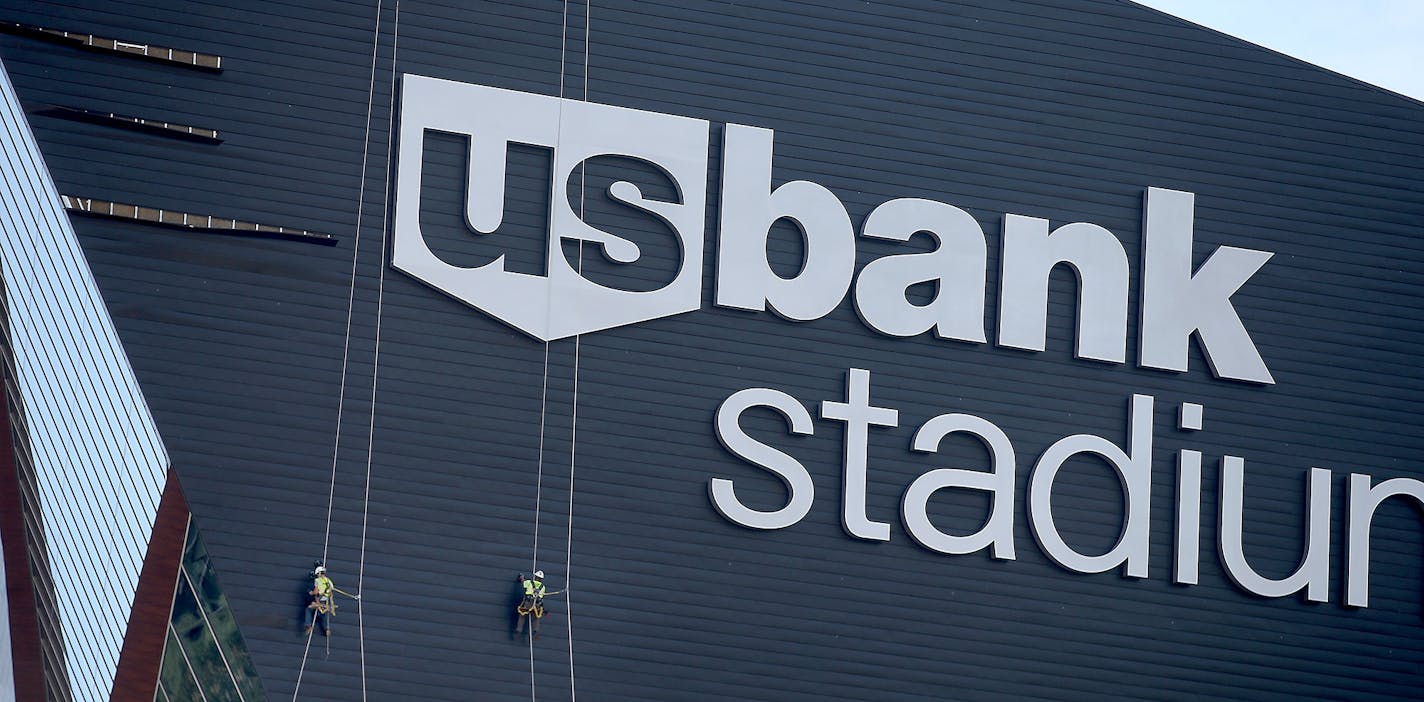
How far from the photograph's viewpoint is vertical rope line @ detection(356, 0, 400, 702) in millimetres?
15656

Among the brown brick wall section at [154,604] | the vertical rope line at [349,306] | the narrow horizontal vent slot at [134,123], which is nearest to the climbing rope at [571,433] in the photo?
the vertical rope line at [349,306]

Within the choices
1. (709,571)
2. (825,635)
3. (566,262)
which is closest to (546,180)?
(566,262)

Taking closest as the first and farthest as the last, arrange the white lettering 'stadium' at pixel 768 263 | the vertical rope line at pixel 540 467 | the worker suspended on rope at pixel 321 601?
1. the worker suspended on rope at pixel 321 601
2. the vertical rope line at pixel 540 467
3. the white lettering 'stadium' at pixel 768 263

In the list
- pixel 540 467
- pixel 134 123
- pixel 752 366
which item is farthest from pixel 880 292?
pixel 134 123

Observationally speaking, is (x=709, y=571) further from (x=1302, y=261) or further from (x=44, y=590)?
(x=1302, y=261)

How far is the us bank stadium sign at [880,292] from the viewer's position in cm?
1658

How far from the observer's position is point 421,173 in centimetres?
1644

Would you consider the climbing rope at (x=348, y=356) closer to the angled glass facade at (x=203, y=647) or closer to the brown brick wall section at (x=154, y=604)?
the angled glass facade at (x=203, y=647)

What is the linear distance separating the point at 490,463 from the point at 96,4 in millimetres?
5278

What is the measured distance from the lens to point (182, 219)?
15734 mm

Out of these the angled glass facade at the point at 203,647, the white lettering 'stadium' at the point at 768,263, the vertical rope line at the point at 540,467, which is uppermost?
the white lettering 'stadium' at the point at 768,263

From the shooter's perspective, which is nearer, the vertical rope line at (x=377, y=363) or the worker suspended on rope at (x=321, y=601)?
the worker suspended on rope at (x=321, y=601)

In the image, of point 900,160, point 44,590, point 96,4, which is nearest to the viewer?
point 44,590

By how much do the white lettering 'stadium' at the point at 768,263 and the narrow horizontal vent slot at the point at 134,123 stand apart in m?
1.76
